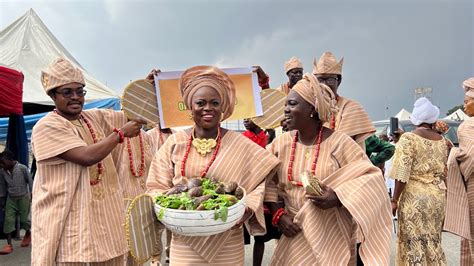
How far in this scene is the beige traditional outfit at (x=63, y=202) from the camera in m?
2.62

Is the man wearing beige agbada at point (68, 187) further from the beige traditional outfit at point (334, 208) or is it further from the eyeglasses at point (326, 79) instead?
the eyeglasses at point (326, 79)

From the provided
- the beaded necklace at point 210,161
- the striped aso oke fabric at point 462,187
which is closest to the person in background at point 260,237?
the beaded necklace at point 210,161

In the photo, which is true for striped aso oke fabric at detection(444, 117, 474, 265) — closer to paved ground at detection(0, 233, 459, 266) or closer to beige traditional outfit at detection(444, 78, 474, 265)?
beige traditional outfit at detection(444, 78, 474, 265)

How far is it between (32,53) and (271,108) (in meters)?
8.75

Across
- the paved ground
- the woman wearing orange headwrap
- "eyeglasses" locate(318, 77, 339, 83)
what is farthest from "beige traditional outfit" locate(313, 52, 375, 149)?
the paved ground

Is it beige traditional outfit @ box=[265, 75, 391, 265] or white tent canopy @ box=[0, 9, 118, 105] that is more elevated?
white tent canopy @ box=[0, 9, 118, 105]

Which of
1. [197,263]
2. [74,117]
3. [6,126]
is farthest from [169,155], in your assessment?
[6,126]

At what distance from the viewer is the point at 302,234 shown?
2436mm

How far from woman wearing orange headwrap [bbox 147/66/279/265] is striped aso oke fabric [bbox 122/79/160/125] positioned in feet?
1.27

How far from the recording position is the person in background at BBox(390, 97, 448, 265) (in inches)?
151

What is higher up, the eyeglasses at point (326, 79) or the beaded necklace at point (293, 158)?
the eyeglasses at point (326, 79)

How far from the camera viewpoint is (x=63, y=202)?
8.64 feet

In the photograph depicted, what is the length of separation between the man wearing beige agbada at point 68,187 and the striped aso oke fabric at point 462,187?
10.7 ft

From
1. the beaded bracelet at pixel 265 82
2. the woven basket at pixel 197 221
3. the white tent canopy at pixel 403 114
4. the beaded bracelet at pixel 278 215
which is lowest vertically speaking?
the white tent canopy at pixel 403 114
